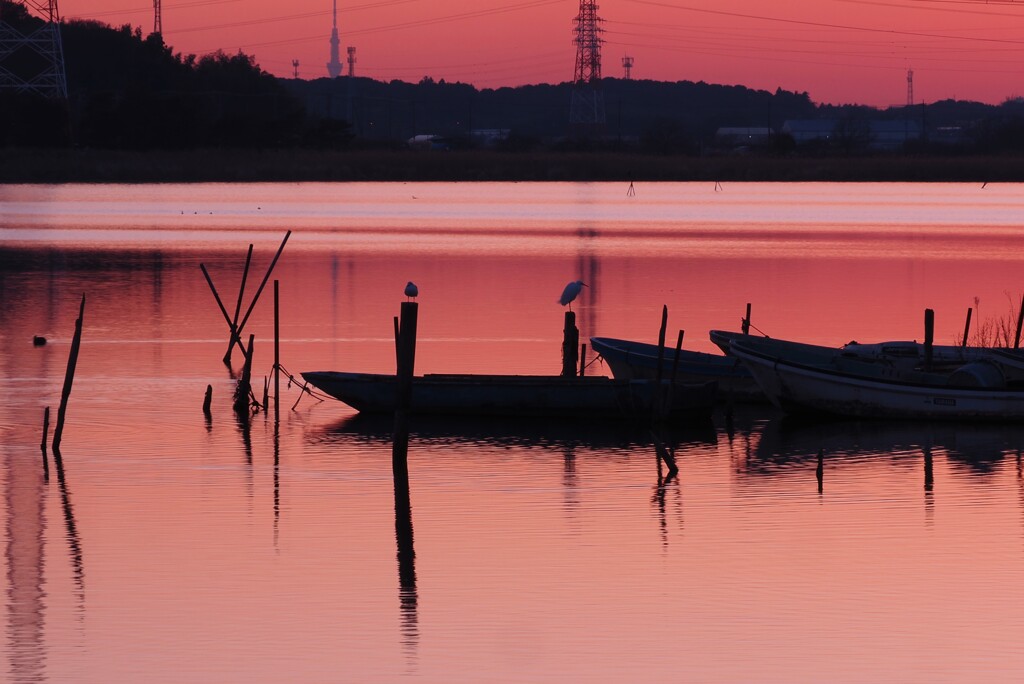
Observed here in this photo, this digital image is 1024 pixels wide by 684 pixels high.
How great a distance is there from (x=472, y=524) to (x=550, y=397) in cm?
637

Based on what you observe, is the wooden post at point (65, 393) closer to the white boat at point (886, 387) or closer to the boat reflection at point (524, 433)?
the boat reflection at point (524, 433)

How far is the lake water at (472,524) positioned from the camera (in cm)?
1310

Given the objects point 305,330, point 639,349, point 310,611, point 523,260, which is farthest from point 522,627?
point 523,260

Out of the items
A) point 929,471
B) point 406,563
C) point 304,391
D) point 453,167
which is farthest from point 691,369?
point 453,167

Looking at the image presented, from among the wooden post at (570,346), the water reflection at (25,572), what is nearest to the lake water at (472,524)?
the water reflection at (25,572)

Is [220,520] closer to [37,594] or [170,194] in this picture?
[37,594]

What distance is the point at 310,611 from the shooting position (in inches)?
556

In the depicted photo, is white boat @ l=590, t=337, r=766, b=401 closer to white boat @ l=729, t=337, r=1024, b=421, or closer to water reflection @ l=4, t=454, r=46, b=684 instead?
white boat @ l=729, t=337, r=1024, b=421

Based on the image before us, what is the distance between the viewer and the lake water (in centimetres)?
1310

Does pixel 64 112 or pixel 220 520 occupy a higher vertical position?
pixel 64 112

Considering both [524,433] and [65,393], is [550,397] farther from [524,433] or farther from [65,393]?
[65,393]

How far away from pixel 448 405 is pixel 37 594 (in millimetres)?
9657

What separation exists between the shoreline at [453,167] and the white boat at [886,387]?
274 feet

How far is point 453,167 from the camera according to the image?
381 feet
